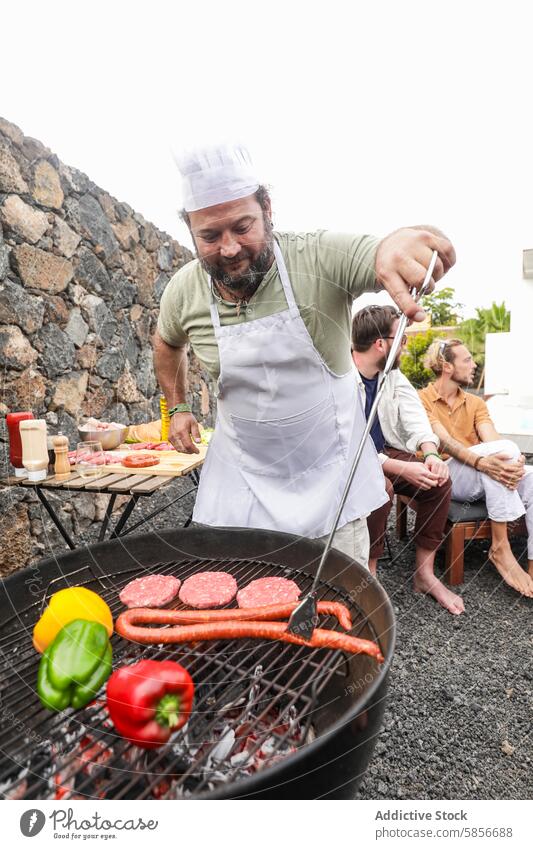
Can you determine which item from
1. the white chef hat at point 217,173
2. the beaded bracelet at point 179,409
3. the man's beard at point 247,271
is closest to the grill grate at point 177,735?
the beaded bracelet at point 179,409

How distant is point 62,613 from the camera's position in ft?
2.64

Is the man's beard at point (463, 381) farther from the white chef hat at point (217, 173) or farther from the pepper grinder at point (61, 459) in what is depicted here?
the pepper grinder at point (61, 459)

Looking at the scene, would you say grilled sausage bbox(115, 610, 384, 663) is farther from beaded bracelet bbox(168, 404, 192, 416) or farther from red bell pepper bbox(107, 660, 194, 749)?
beaded bracelet bbox(168, 404, 192, 416)

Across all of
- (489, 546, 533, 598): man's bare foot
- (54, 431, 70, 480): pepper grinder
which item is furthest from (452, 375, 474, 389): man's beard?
(489, 546, 533, 598): man's bare foot

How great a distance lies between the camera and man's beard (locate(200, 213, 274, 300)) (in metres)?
0.93

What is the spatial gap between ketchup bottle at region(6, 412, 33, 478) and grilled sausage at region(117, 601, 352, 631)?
59cm

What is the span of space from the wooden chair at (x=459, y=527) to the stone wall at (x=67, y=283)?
1.12m

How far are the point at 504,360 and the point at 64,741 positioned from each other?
3.08ft

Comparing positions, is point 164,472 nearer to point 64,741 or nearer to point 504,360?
point 64,741

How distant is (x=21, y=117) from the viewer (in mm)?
874

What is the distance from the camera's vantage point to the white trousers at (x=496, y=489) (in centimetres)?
124

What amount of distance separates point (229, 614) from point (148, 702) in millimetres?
261

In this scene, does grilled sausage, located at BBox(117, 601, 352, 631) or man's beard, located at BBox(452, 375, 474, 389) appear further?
grilled sausage, located at BBox(117, 601, 352, 631)

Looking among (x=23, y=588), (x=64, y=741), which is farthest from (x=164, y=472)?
(x=64, y=741)
